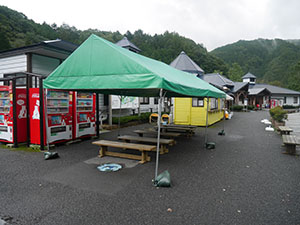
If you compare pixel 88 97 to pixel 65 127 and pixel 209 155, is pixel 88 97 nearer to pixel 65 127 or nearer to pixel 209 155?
pixel 65 127

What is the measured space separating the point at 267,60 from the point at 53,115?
97.7 meters

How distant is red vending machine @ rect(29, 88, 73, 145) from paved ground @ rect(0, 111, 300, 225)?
888mm

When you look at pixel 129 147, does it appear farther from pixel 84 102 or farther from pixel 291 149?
pixel 291 149

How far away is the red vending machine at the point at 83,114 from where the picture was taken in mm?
7773

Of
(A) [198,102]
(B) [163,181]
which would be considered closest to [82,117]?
(B) [163,181]

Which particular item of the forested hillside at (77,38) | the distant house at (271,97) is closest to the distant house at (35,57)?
the forested hillside at (77,38)

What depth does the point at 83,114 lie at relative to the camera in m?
8.10

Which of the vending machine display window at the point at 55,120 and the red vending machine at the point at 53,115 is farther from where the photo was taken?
the vending machine display window at the point at 55,120

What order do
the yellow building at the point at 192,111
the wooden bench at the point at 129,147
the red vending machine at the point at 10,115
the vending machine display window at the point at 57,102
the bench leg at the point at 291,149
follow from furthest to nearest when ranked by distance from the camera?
the yellow building at the point at 192,111 < the red vending machine at the point at 10,115 < the vending machine display window at the point at 57,102 < the bench leg at the point at 291,149 < the wooden bench at the point at 129,147

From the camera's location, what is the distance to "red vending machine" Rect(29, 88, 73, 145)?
21.8 ft

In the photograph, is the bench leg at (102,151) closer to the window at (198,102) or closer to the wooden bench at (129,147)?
the wooden bench at (129,147)

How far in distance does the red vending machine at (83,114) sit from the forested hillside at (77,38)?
60.9ft

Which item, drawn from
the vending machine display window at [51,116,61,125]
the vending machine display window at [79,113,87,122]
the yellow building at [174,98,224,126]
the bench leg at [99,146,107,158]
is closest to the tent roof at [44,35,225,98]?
the vending machine display window at [51,116,61,125]

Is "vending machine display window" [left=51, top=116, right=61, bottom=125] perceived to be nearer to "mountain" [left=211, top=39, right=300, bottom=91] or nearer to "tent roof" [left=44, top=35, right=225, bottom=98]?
"tent roof" [left=44, top=35, right=225, bottom=98]
